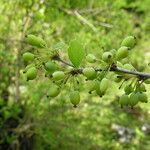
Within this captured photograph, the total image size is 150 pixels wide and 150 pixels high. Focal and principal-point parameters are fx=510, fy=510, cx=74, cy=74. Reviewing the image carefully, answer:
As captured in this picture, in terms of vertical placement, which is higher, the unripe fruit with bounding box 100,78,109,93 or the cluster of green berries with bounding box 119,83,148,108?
the unripe fruit with bounding box 100,78,109,93

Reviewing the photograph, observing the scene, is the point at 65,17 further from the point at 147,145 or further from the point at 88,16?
the point at 147,145

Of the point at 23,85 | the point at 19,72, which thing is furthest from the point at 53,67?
the point at 23,85

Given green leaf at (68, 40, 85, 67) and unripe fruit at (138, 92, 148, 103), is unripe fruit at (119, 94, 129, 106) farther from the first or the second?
green leaf at (68, 40, 85, 67)

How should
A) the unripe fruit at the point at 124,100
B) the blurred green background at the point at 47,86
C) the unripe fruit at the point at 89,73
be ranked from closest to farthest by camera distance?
1. the unripe fruit at the point at 89,73
2. the unripe fruit at the point at 124,100
3. the blurred green background at the point at 47,86

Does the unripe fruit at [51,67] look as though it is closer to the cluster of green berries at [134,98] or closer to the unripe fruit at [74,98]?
the unripe fruit at [74,98]

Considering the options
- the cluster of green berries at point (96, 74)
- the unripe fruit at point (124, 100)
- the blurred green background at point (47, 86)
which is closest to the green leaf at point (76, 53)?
the cluster of green berries at point (96, 74)

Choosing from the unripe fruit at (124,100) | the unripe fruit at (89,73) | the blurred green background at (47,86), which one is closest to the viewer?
the unripe fruit at (89,73)

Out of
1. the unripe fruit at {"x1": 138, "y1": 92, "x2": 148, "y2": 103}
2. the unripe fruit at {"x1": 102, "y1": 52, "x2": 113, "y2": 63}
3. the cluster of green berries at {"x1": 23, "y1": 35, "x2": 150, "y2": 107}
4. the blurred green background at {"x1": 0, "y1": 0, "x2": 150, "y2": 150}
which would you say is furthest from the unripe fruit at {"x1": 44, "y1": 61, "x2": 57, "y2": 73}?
the blurred green background at {"x1": 0, "y1": 0, "x2": 150, "y2": 150}
